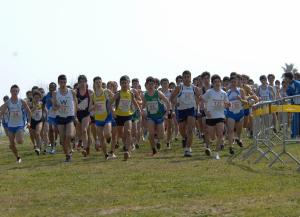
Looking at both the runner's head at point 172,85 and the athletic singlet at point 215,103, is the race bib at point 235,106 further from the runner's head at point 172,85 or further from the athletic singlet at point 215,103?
the runner's head at point 172,85

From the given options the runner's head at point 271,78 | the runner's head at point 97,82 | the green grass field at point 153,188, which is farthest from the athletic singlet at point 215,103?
the runner's head at point 271,78

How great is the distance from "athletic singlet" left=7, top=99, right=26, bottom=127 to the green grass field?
68.2 inches

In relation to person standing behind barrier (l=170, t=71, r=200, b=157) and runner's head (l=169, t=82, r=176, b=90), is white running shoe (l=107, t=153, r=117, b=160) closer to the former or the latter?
person standing behind barrier (l=170, t=71, r=200, b=157)

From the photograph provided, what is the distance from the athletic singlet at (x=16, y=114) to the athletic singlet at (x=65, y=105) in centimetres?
154

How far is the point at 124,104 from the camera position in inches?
735

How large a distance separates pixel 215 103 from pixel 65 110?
3.63 m

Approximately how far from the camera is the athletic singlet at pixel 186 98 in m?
18.8

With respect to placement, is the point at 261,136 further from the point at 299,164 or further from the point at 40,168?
the point at 40,168

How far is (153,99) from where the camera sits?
19.6 meters

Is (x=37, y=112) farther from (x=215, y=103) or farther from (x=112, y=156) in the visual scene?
(x=215, y=103)

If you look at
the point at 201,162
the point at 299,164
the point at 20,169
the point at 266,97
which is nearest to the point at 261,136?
the point at 201,162

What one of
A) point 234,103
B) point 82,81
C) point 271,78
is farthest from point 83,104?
point 271,78

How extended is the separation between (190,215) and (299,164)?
200 inches

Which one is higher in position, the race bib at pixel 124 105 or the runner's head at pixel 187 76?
the runner's head at pixel 187 76
